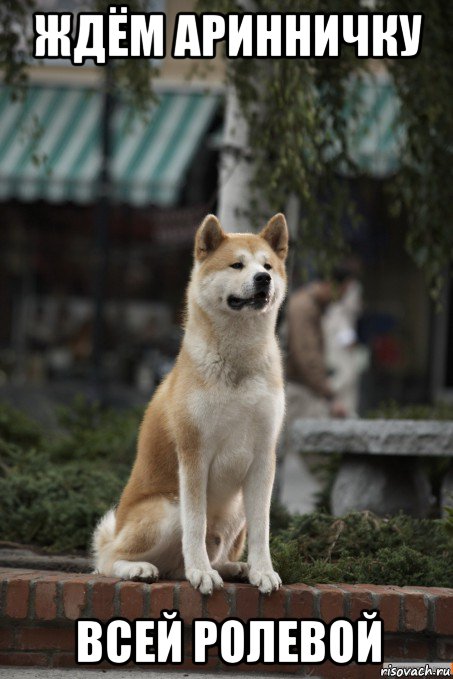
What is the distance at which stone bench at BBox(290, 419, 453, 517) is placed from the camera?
20.0 ft

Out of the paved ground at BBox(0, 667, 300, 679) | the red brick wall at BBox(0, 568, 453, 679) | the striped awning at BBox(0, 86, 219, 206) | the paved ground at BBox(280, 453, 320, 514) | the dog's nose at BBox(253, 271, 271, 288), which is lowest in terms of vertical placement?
the paved ground at BBox(280, 453, 320, 514)

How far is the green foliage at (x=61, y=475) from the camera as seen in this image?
560 cm

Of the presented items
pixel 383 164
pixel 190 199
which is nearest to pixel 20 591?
pixel 383 164

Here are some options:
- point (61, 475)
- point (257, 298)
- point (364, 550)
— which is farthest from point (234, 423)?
point (61, 475)

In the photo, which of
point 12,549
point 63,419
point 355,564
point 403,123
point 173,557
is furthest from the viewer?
point 63,419

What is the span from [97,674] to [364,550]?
140 cm

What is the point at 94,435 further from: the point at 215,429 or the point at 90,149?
the point at 90,149

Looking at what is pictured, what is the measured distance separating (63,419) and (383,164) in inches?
246

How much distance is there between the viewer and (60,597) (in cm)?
423

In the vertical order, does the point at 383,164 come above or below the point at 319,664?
above

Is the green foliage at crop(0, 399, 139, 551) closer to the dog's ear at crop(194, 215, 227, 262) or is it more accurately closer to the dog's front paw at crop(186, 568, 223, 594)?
the dog's front paw at crop(186, 568, 223, 594)

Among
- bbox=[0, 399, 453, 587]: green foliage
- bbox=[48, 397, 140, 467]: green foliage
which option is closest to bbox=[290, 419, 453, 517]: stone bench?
bbox=[0, 399, 453, 587]: green foliage

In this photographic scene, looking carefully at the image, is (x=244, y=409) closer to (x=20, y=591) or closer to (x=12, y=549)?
(x=20, y=591)

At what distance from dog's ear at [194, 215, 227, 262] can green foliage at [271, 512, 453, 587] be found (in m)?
1.27
